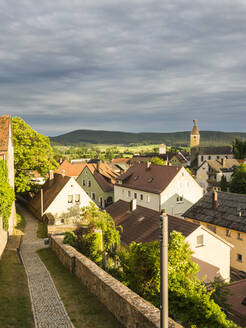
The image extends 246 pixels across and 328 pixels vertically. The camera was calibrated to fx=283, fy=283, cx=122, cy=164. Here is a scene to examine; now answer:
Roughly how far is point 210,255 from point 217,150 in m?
110

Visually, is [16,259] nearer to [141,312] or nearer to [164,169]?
[141,312]

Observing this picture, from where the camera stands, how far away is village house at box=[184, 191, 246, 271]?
96.9 feet

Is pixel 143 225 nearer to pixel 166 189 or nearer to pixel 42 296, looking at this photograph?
pixel 42 296

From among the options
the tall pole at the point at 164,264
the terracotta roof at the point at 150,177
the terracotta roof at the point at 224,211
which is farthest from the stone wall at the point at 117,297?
the terracotta roof at the point at 150,177

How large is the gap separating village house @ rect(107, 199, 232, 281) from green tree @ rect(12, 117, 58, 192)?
46.3 feet

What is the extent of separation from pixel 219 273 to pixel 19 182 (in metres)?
23.7

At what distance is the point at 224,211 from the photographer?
32.8m

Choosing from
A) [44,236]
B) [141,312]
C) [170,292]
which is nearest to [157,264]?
[170,292]

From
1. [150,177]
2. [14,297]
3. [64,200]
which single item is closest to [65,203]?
[64,200]

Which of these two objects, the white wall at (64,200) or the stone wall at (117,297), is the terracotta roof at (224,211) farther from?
the stone wall at (117,297)

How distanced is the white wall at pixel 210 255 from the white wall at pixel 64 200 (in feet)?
45.8

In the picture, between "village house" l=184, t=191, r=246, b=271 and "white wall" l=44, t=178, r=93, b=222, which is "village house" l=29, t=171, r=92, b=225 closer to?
"white wall" l=44, t=178, r=93, b=222

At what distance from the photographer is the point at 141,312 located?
868 cm

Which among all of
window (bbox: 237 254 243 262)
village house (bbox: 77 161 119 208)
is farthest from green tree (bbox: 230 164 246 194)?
window (bbox: 237 254 243 262)
